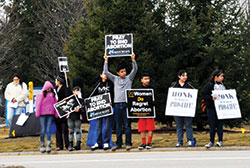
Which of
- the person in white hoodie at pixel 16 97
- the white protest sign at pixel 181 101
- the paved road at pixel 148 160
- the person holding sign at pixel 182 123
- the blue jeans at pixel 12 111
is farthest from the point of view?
the blue jeans at pixel 12 111

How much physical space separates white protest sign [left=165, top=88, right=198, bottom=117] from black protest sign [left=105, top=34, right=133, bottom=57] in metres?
1.72

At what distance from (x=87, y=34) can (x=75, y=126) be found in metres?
7.16

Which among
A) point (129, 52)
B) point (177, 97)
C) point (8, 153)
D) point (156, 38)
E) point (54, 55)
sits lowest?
point (8, 153)

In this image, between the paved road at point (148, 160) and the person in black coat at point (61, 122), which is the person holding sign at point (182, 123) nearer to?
the paved road at point (148, 160)

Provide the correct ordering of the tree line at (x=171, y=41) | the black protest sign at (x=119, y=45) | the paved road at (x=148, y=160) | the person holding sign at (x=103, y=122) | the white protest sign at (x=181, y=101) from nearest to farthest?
the paved road at (x=148, y=160)
the white protest sign at (x=181, y=101)
the person holding sign at (x=103, y=122)
the black protest sign at (x=119, y=45)
the tree line at (x=171, y=41)

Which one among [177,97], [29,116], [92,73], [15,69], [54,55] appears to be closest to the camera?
[177,97]

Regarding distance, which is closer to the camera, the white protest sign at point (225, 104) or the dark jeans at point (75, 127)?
the white protest sign at point (225, 104)

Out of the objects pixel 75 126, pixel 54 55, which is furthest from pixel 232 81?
pixel 54 55

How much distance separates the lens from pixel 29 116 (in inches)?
764

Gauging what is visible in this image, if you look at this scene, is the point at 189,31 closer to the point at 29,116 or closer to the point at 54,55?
the point at 29,116

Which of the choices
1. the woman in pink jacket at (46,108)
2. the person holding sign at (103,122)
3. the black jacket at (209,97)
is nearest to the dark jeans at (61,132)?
the woman in pink jacket at (46,108)

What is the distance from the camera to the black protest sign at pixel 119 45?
50.8ft

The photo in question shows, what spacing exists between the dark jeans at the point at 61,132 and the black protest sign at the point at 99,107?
0.79 m

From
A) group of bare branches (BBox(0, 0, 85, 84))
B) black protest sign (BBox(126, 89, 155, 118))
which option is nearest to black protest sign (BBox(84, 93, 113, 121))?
black protest sign (BBox(126, 89, 155, 118))
